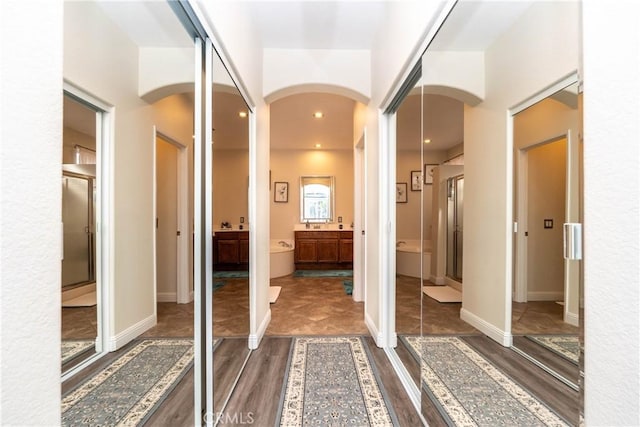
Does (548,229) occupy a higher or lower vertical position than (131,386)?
higher

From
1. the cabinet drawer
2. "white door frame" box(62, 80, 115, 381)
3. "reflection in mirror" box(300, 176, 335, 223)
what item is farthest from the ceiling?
the cabinet drawer

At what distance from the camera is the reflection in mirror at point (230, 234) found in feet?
5.02

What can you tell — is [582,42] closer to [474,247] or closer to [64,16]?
[474,247]

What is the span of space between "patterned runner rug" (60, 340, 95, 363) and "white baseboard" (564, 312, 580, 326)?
111cm

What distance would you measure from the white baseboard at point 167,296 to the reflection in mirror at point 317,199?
486cm

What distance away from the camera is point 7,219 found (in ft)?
1.34

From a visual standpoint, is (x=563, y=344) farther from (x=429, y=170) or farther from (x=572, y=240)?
(x=429, y=170)

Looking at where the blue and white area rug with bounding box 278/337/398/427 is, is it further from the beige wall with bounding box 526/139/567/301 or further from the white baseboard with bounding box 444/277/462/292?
the beige wall with bounding box 526/139/567/301

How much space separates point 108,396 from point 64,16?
89cm

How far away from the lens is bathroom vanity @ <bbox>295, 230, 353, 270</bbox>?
5570mm

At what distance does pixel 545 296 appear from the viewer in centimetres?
70

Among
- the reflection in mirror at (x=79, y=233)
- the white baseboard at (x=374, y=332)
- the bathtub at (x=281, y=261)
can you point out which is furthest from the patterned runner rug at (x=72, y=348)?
the bathtub at (x=281, y=261)

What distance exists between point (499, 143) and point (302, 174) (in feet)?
17.1

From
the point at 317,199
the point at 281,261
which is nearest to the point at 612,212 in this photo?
the point at 281,261
